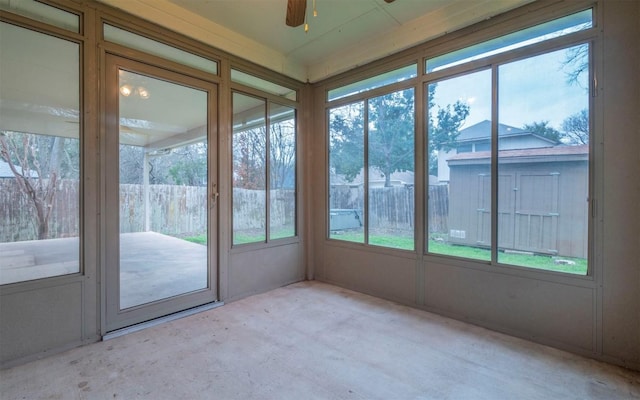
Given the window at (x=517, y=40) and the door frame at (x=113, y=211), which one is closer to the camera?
the window at (x=517, y=40)

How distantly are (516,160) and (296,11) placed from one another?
2249mm

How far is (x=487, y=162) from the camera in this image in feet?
9.26

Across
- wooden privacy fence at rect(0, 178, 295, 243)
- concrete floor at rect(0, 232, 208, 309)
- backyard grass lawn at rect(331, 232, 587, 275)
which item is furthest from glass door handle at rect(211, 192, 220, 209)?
backyard grass lawn at rect(331, 232, 587, 275)

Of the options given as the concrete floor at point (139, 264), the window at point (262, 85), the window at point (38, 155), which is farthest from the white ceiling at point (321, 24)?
the concrete floor at point (139, 264)

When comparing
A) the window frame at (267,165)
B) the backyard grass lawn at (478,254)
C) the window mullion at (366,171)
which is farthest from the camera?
the window mullion at (366,171)

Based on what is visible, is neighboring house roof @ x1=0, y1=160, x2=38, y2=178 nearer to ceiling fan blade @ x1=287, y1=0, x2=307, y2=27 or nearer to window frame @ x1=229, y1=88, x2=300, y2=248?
window frame @ x1=229, y1=88, x2=300, y2=248

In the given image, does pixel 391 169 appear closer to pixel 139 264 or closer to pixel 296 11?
pixel 296 11

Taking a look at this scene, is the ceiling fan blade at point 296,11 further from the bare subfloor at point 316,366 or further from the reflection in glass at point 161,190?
the bare subfloor at point 316,366

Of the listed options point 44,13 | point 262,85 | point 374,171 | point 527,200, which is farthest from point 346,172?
point 44,13

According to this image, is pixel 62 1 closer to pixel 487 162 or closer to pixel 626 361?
pixel 487 162

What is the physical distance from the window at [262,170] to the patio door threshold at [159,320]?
0.77 m

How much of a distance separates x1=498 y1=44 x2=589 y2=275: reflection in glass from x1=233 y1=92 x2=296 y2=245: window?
2.54 meters

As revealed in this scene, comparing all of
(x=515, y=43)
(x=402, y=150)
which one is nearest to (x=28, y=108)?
(x=402, y=150)

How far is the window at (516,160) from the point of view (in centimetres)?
239
